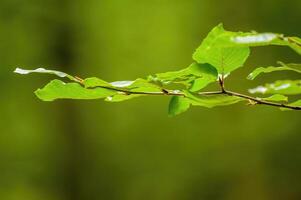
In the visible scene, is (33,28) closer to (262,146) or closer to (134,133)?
(134,133)

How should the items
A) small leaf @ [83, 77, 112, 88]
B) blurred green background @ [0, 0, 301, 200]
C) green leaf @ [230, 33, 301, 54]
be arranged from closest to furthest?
green leaf @ [230, 33, 301, 54] → small leaf @ [83, 77, 112, 88] → blurred green background @ [0, 0, 301, 200]

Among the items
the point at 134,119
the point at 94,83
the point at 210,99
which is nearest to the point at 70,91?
the point at 94,83

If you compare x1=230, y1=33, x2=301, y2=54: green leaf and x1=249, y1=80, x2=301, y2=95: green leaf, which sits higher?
x1=230, y1=33, x2=301, y2=54: green leaf

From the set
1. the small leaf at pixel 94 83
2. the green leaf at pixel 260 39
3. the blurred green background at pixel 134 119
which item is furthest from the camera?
the blurred green background at pixel 134 119

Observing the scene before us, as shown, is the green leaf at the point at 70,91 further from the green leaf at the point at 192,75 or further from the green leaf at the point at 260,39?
the green leaf at the point at 260,39

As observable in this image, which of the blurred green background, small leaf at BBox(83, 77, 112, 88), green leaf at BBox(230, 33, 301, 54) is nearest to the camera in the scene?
green leaf at BBox(230, 33, 301, 54)

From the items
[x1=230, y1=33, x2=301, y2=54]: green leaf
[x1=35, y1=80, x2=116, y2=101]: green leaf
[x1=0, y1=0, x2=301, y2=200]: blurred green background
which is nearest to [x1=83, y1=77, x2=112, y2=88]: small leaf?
[x1=35, y1=80, x2=116, y2=101]: green leaf

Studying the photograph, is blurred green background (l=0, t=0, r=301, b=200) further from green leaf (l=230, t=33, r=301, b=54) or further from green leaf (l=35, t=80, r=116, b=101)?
green leaf (l=230, t=33, r=301, b=54)

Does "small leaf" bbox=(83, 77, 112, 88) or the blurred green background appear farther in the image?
the blurred green background

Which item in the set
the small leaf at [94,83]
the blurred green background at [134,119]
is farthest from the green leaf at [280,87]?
the blurred green background at [134,119]
